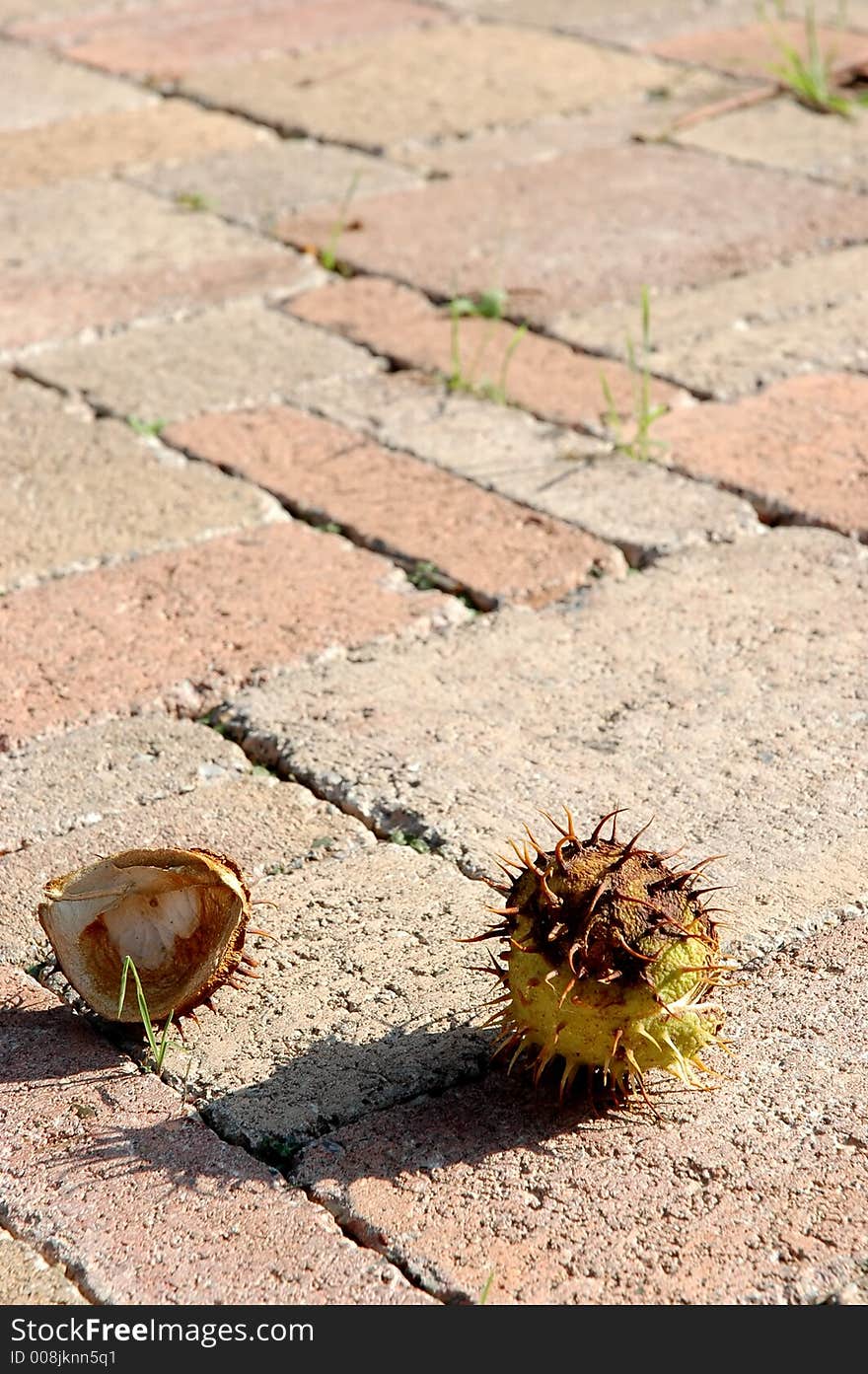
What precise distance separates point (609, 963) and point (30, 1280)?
Answer: 25.1 inches

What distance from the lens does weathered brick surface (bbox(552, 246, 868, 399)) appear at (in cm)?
386

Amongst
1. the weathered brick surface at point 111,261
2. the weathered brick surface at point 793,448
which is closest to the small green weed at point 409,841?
the weathered brick surface at point 793,448

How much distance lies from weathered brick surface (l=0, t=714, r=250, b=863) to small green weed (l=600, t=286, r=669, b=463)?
1225 millimetres

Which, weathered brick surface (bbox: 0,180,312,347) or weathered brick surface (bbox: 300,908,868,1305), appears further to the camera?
weathered brick surface (bbox: 0,180,312,347)

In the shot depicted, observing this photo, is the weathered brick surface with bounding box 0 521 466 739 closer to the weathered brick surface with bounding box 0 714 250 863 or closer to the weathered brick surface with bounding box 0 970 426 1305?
the weathered brick surface with bounding box 0 714 250 863

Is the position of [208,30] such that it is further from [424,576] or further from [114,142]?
[424,576]

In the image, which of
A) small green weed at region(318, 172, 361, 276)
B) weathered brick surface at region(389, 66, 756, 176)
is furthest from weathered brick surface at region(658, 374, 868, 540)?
weathered brick surface at region(389, 66, 756, 176)

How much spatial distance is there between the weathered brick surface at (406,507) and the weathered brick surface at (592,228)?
0.80 m

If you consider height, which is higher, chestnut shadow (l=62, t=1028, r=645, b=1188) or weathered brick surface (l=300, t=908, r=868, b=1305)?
weathered brick surface (l=300, t=908, r=868, b=1305)

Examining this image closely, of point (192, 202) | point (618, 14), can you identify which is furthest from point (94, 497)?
point (618, 14)

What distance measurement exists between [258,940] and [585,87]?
420cm

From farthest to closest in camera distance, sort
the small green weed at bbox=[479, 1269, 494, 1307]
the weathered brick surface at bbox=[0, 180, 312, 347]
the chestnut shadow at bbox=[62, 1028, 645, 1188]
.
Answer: the weathered brick surface at bbox=[0, 180, 312, 347] → the chestnut shadow at bbox=[62, 1028, 645, 1188] → the small green weed at bbox=[479, 1269, 494, 1307]

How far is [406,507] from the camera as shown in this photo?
11.0ft

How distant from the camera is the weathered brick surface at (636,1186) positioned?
5.59ft
